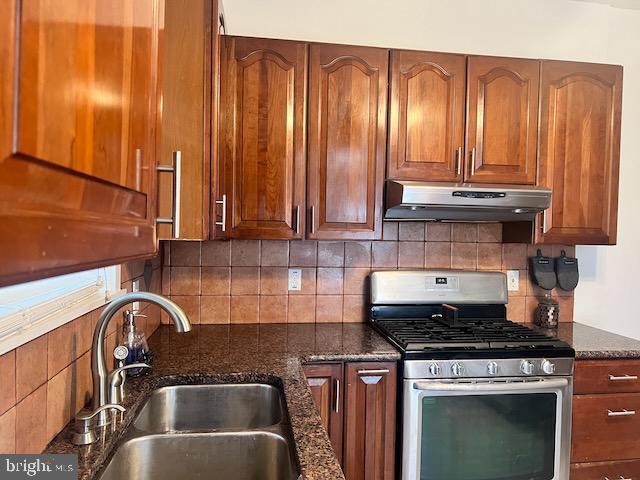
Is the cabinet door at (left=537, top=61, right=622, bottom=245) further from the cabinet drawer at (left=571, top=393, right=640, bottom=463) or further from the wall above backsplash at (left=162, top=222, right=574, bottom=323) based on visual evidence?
the cabinet drawer at (left=571, top=393, right=640, bottom=463)

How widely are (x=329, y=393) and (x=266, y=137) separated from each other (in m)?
1.17

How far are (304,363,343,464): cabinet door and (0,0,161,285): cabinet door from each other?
130 cm

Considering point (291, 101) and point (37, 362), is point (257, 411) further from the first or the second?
point (291, 101)

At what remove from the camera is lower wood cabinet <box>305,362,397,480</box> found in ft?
Answer: 5.68

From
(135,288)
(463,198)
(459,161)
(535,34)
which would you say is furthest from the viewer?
(535,34)

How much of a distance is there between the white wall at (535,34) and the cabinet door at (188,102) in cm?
89

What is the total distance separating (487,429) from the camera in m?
1.77

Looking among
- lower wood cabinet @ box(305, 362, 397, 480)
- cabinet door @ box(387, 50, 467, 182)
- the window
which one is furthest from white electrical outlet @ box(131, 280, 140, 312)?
cabinet door @ box(387, 50, 467, 182)

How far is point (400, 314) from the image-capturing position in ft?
7.38

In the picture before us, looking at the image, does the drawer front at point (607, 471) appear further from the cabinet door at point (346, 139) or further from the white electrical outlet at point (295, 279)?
the white electrical outlet at point (295, 279)

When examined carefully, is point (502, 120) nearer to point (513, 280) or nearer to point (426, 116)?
point (426, 116)

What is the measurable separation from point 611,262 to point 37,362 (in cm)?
285

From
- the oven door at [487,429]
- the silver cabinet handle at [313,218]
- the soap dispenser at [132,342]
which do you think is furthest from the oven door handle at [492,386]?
the soap dispenser at [132,342]

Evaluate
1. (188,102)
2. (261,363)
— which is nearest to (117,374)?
(261,363)
